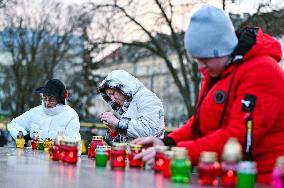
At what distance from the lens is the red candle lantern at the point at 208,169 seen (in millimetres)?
2934

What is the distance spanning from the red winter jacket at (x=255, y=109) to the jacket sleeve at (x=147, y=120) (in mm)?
2184

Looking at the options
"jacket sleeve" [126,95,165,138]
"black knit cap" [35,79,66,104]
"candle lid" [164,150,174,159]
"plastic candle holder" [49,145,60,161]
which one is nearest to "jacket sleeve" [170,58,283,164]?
"candle lid" [164,150,174,159]

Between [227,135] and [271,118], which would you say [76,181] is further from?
[271,118]

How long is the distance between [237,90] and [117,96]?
3108 mm

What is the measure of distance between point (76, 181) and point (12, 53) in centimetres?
3697

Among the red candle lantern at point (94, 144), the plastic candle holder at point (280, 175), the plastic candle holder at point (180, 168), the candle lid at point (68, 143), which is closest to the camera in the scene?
the plastic candle holder at point (280, 175)

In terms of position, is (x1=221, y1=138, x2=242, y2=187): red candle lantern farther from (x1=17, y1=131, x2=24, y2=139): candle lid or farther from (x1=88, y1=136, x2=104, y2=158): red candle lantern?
(x1=17, y1=131, x2=24, y2=139): candle lid

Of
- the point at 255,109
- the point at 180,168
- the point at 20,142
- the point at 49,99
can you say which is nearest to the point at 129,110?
the point at 20,142

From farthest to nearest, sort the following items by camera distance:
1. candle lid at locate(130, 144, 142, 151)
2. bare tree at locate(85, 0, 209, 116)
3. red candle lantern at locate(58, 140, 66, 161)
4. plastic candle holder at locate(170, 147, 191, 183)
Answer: bare tree at locate(85, 0, 209, 116) < red candle lantern at locate(58, 140, 66, 161) < candle lid at locate(130, 144, 142, 151) < plastic candle holder at locate(170, 147, 191, 183)

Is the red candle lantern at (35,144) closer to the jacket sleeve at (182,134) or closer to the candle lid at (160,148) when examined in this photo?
the jacket sleeve at (182,134)

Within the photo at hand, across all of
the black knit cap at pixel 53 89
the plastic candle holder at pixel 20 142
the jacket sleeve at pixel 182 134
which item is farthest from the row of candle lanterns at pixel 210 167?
the black knit cap at pixel 53 89

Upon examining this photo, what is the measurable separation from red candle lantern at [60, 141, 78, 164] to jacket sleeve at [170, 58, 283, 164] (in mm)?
1091

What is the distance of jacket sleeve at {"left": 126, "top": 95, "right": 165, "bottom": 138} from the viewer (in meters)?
5.83

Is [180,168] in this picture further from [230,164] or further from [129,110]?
[129,110]
